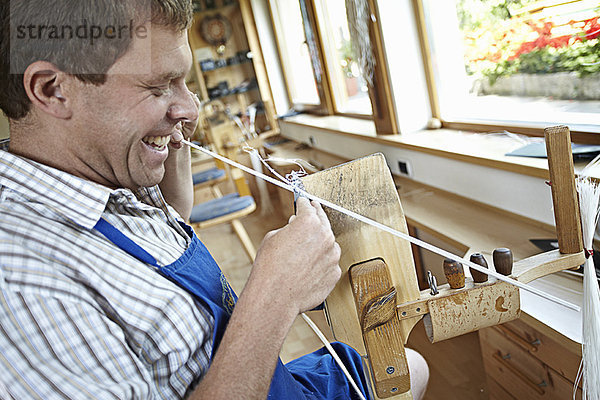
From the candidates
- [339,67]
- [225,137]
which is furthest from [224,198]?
[339,67]

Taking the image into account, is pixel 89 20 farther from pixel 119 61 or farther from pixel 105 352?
pixel 105 352

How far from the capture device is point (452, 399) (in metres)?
1.73

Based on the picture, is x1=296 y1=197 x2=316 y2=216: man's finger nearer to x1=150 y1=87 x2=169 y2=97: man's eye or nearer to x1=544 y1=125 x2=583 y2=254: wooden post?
x1=150 y1=87 x2=169 y2=97: man's eye

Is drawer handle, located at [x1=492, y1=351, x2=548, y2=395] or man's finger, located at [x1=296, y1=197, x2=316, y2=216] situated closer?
man's finger, located at [x1=296, y1=197, x2=316, y2=216]

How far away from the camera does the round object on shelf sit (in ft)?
19.9

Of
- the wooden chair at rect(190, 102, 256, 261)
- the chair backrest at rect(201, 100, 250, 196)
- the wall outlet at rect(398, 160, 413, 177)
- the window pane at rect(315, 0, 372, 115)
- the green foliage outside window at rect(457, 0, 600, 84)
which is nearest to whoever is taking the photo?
the green foliage outside window at rect(457, 0, 600, 84)

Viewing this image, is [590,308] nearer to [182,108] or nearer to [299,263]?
[299,263]

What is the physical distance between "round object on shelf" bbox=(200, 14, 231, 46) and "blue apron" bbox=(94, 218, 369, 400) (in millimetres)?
5633

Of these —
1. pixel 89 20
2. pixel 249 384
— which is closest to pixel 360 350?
pixel 249 384

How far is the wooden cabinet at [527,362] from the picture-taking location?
1.10 meters

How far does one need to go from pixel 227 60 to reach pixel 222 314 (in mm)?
5775

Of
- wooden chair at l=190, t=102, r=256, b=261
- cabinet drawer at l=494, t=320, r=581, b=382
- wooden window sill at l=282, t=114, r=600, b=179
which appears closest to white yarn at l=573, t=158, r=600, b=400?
cabinet drawer at l=494, t=320, r=581, b=382

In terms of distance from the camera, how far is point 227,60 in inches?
242

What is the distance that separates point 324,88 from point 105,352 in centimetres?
360
